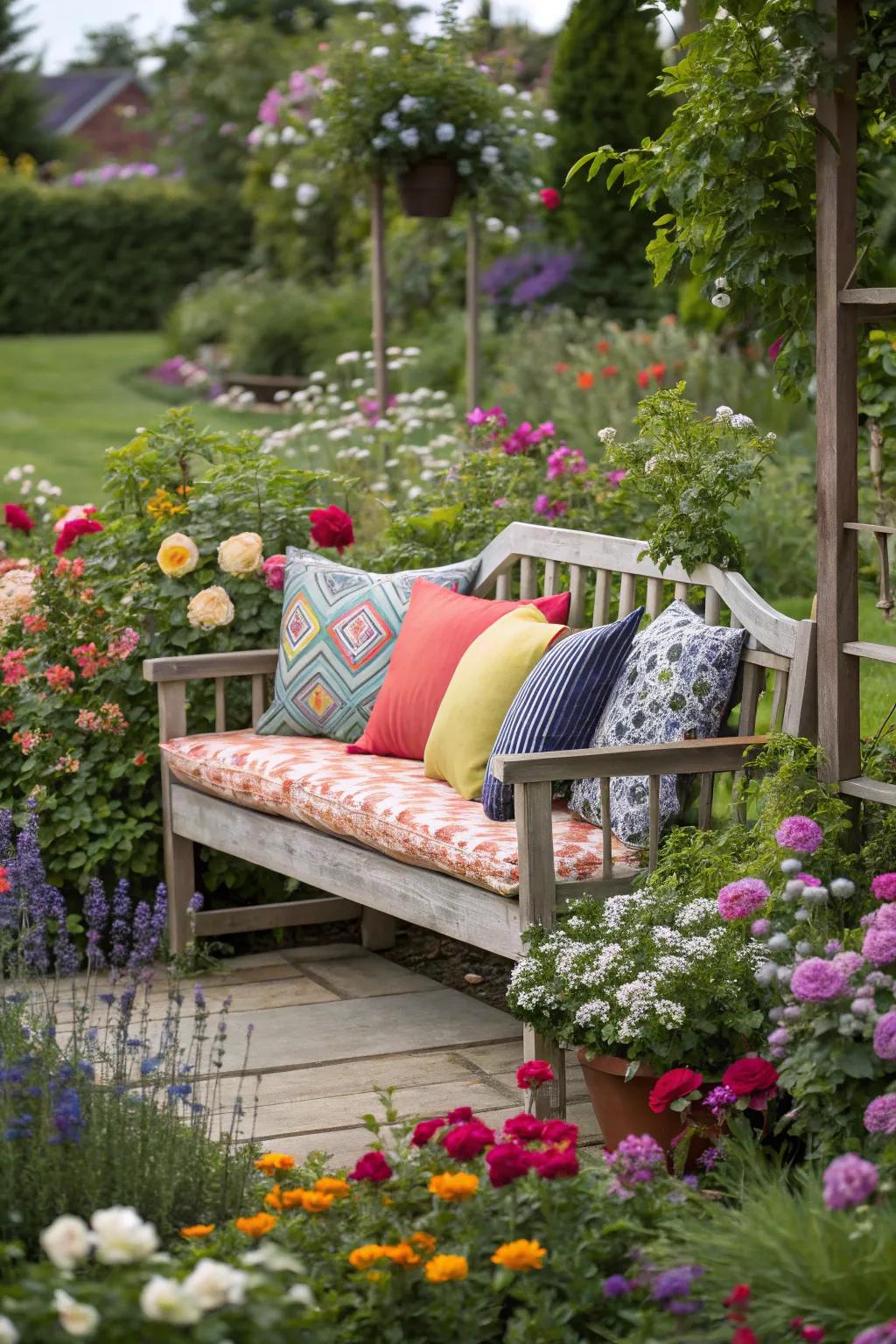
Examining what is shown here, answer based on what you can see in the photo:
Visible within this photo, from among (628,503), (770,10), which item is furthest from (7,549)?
(770,10)

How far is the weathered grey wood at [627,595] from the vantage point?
376 centimetres

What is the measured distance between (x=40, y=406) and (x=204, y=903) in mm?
10706

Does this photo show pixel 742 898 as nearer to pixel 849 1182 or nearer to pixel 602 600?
pixel 849 1182

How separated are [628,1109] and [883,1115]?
663 mm

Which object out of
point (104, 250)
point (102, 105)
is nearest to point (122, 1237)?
point (104, 250)

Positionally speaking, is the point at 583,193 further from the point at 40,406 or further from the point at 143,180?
the point at 143,180

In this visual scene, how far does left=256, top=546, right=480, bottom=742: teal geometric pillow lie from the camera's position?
427 cm

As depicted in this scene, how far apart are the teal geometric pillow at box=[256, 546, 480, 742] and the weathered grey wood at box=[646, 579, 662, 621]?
0.76 m

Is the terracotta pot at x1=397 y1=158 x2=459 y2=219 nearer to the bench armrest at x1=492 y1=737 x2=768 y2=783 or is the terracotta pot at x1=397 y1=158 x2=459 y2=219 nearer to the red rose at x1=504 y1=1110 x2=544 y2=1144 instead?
the bench armrest at x1=492 y1=737 x2=768 y2=783

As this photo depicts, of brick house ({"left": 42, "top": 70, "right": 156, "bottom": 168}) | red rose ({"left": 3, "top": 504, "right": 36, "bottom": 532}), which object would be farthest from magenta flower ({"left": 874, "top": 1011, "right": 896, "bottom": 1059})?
brick house ({"left": 42, "top": 70, "right": 156, "bottom": 168})

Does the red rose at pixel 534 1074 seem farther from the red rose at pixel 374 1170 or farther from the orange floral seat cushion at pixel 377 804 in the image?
the orange floral seat cushion at pixel 377 804

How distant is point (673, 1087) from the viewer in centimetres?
257

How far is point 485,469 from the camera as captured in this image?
4.99 m

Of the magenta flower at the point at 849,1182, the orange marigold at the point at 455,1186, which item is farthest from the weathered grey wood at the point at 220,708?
the magenta flower at the point at 849,1182
